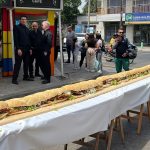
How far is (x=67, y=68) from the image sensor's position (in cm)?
1636

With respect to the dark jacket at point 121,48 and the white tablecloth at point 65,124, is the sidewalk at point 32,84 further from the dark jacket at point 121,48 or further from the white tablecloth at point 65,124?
the white tablecloth at point 65,124

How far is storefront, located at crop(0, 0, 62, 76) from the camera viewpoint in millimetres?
12094

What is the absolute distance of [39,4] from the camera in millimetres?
12406

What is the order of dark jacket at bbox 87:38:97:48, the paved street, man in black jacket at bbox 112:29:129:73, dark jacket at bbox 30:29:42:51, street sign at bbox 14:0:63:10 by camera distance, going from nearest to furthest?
1. the paved street
2. man in black jacket at bbox 112:29:129:73
3. dark jacket at bbox 30:29:42:51
4. street sign at bbox 14:0:63:10
5. dark jacket at bbox 87:38:97:48

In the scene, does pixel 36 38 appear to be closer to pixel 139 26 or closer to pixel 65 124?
pixel 65 124

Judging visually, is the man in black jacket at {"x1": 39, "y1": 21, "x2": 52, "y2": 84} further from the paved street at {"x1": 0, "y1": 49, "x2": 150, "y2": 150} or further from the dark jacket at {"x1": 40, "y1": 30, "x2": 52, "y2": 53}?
the paved street at {"x1": 0, "y1": 49, "x2": 150, "y2": 150}

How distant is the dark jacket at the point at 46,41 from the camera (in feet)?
38.3

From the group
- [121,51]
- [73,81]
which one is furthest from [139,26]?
[121,51]

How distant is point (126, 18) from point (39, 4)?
113 feet

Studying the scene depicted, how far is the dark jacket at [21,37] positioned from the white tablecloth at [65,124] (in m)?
6.04

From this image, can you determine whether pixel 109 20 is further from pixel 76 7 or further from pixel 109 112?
pixel 109 112

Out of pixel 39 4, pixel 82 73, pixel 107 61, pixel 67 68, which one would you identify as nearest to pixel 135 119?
pixel 39 4

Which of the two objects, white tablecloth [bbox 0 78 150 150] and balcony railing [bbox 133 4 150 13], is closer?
white tablecloth [bbox 0 78 150 150]

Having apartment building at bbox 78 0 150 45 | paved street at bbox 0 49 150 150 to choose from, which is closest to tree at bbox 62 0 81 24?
apartment building at bbox 78 0 150 45
